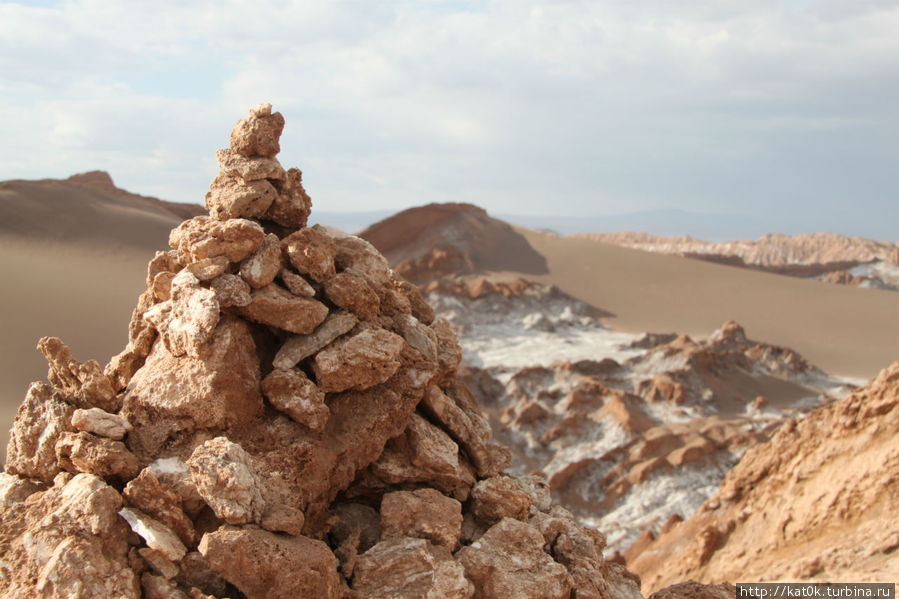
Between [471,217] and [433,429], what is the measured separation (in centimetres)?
2203

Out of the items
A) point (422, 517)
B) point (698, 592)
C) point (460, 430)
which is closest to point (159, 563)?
point (422, 517)

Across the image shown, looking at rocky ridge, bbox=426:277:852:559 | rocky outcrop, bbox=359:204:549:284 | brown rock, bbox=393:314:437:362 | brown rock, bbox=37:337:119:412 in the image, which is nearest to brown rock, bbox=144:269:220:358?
brown rock, bbox=37:337:119:412

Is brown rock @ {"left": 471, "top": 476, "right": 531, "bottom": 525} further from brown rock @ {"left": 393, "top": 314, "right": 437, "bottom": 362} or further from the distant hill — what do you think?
the distant hill

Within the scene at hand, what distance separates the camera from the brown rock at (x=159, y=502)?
2.45 m

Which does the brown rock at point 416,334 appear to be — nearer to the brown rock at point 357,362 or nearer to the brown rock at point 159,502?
the brown rock at point 357,362

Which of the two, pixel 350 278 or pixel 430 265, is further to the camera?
pixel 430 265

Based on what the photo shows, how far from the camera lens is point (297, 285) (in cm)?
307

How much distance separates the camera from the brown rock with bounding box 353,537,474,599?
100 inches

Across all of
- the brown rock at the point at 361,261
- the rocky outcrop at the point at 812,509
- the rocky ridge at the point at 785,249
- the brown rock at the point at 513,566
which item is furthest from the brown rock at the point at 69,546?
the rocky ridge at the point at 785,249

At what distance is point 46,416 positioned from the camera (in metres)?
2.77

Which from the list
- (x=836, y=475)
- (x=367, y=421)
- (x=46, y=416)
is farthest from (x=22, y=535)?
(x=836, y=475)

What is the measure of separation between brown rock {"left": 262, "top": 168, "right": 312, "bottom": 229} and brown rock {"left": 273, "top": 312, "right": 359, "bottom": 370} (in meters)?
0.69

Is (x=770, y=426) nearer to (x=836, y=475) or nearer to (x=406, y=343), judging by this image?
(x=836, y=475)

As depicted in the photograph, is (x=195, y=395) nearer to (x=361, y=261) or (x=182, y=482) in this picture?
(x=182, y=482)
